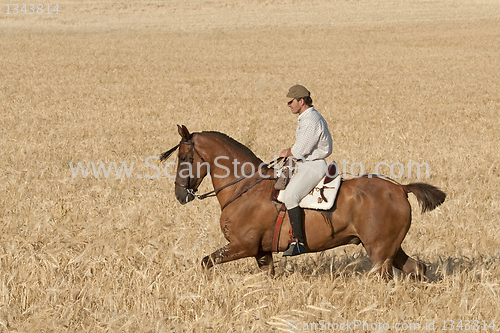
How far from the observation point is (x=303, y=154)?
21.3 ft

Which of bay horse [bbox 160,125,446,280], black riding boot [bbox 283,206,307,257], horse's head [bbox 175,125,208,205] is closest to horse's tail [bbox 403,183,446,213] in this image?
bay horse [bbox 160,125,446,280]

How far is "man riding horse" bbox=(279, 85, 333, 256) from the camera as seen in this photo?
6422mm

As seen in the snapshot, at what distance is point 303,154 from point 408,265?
1.84m

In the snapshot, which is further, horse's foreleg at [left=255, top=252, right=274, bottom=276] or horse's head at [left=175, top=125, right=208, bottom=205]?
horse's head at [left=175, top=125, right=208, bottom=205]

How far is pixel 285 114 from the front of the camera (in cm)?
2019

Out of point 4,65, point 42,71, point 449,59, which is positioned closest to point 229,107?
point 42,71

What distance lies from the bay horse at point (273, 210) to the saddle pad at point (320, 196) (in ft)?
0.37

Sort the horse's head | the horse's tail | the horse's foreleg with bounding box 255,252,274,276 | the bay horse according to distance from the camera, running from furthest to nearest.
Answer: the horse's head, the horse's foreleg with bounding box 255,252,274,276, the horse's tail, the bay horse

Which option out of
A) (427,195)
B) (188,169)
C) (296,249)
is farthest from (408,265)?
(188,169)

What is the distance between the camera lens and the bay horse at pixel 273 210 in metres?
6.38

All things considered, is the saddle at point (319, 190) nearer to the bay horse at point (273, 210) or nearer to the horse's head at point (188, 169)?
the bay horse at point (273, 210)

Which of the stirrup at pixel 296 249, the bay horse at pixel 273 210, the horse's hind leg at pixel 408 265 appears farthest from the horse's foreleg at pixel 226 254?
the horse's hind leg at pixel 408 265

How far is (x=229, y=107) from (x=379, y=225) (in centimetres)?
1491

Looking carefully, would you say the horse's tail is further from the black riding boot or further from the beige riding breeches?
the black riding boot
